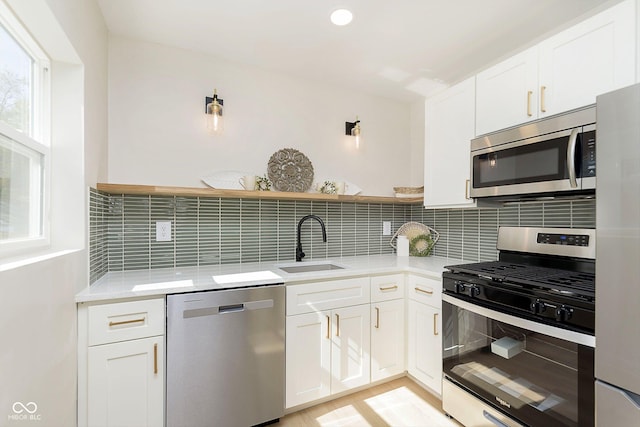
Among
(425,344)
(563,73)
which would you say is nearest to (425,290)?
(425,344)

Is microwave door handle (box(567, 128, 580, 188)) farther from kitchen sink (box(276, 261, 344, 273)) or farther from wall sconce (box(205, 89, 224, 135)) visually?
wall sconce (box(205, 89, 224, 135))

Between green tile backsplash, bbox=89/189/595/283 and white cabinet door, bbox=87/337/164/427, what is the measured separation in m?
0.45

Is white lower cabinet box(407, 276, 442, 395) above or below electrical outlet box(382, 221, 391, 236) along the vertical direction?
below

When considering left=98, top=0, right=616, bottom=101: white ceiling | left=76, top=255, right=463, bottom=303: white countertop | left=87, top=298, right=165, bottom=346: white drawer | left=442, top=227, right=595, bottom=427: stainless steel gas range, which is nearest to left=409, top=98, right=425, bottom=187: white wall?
left=98, top=0, right=616, bottom=101: white ceiling

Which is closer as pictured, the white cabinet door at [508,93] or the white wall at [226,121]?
the white cabinet door at [508,93]

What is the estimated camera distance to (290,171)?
2420 millimetres

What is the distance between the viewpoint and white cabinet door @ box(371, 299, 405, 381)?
2.06 m

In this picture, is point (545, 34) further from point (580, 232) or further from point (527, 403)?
point (527, 403)

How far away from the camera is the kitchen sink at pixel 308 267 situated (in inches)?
85.3

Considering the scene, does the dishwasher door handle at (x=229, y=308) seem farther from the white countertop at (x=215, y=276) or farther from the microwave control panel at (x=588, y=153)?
the microwave control panel at (x=588, y=153)

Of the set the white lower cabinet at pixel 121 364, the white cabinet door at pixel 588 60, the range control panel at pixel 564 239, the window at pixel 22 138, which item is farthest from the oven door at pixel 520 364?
the window at pixel 22 138

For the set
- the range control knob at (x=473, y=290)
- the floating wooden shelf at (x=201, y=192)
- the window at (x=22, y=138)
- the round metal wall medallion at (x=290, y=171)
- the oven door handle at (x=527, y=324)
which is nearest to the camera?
the window at (x=22, y=138)

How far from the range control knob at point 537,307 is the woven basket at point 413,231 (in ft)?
4.47

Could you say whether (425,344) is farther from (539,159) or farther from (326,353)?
(539,159)
